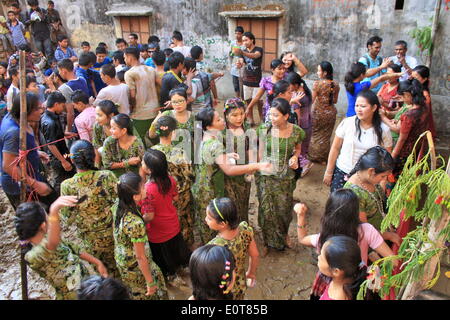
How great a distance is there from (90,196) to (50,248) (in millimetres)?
601

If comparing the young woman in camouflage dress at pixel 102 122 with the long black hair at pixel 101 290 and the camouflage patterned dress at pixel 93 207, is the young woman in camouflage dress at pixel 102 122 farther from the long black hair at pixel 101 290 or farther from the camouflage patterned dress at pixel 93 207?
the long black hair at pixel 101 290

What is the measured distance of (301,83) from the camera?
4895 mm

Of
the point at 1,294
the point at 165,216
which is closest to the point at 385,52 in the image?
the point at 165,216

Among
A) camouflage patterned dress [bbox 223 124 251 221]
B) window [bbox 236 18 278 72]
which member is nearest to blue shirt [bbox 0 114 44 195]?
camouflage patterned dress [bbox 223 124 251 221]

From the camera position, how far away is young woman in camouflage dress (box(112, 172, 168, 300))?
2.65 m

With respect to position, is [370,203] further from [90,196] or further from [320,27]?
[320,27]

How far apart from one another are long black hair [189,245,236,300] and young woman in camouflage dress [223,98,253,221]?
5.68 feet

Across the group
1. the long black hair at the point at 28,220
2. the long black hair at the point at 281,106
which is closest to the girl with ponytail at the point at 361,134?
the long black hair at the point at 281,106

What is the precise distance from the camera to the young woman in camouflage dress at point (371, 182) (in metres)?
2.68

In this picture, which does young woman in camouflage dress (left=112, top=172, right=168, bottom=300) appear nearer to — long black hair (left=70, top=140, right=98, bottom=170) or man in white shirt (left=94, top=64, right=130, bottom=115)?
long black hair (left=70, top=140, right=98, bottom=170)

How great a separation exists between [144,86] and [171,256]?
2.72m

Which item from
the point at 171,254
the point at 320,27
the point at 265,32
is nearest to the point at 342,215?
the point at 171,254

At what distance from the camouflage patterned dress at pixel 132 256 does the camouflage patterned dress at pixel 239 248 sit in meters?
0.57
